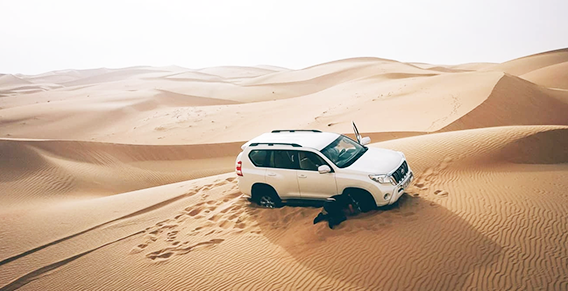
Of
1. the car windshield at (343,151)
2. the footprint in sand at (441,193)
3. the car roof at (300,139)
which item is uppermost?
the car roof at (300,139)

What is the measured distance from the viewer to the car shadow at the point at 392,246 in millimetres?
5078

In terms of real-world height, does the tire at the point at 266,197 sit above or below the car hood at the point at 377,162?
below

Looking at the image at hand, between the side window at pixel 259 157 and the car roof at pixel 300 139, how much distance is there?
0.55ft

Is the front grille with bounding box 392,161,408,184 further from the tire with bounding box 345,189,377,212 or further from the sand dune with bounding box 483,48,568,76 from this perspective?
the sand dune with bounding box 483,48,568,76

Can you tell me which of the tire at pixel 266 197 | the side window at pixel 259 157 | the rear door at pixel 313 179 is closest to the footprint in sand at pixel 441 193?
the rear door at pixel 313 179

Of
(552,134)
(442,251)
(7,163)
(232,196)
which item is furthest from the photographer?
(7,163)

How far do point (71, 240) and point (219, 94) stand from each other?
45155 mm

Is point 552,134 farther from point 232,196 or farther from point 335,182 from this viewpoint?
point 232,196

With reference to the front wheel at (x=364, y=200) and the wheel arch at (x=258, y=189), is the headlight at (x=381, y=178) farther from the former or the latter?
the wheel arch at (x=258, y=189)

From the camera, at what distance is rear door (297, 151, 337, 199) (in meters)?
6.95

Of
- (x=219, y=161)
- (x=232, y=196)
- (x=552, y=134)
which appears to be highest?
(x=552, y=134)

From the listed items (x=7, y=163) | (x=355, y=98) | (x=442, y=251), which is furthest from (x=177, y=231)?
(x=355, y=98)

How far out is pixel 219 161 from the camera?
1780cm

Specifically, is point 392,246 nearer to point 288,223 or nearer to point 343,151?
point 288,223
